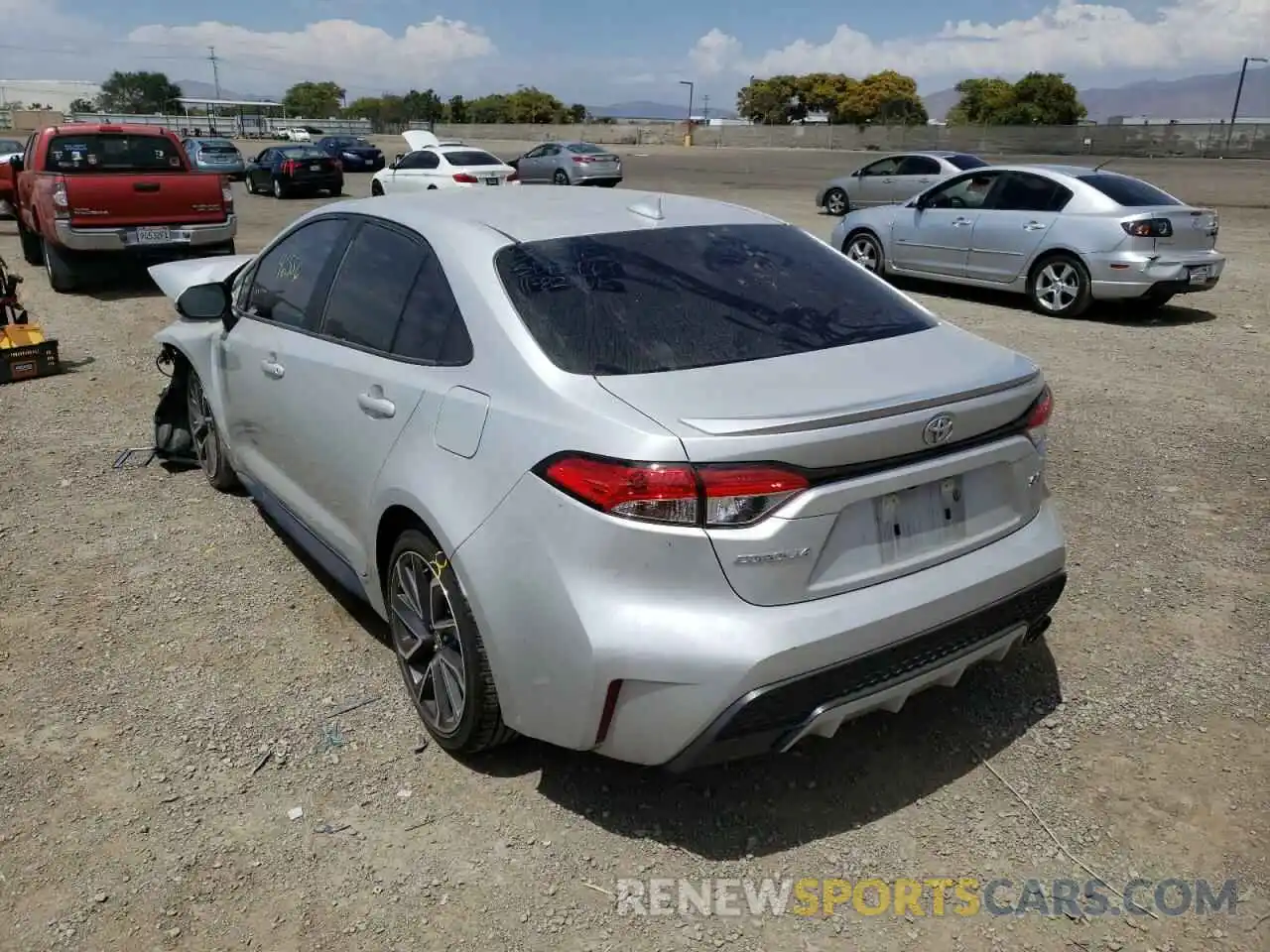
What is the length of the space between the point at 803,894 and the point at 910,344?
1576mm

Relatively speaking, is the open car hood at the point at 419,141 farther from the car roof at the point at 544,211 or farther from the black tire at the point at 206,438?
the car roof at the point at 544,211

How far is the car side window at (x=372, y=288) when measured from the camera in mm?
3203

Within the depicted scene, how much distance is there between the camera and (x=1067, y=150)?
54656 millimetres

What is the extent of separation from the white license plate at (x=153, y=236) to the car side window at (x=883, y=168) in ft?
43.9

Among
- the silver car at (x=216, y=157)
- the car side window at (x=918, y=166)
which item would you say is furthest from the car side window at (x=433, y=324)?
the silver car at (x=216, y=157)

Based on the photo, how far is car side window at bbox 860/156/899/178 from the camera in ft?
63.3

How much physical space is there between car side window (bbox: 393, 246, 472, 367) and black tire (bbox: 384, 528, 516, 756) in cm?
53

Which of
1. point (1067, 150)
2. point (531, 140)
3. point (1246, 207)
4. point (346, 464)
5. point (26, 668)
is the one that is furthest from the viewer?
point (531, 140)

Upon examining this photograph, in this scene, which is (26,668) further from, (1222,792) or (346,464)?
(1222,792)

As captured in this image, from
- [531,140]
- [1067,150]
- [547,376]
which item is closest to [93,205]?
[547,376]

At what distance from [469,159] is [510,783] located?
20.3m

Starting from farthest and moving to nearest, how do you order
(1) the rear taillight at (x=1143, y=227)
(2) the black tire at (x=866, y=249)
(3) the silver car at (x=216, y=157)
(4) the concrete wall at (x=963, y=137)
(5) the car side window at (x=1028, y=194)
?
(4) the concrete wall at (x=963, y=137)
(3) the silver car at (x=216, y=157)
(2) the black tire at (x=866, y=249)
(5) the car side window at (x=1028, y=194)
(1) the rear taillight at (x=1143, y=227)

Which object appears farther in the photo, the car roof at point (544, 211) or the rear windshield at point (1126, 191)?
the rear windshield at point (1126, 191)

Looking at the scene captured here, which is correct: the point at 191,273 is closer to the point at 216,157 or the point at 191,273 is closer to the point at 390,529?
the point at 390,529
